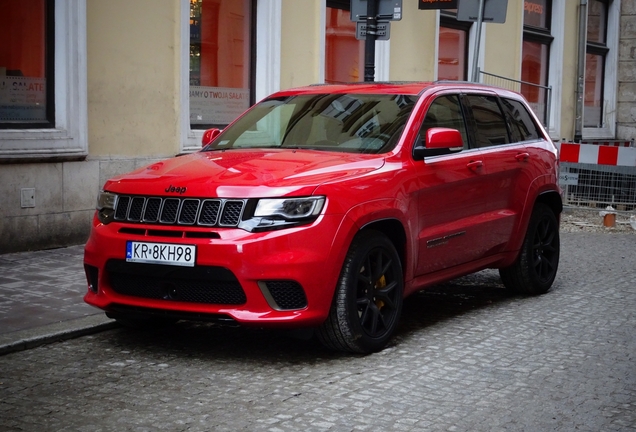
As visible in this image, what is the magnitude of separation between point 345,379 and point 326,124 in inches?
83.9

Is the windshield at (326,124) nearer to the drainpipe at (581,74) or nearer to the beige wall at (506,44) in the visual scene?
the beige wall at (506,44)

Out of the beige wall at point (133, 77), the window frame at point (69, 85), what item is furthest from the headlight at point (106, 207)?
the beige wall at point (133, 77)

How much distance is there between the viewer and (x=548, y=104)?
21469 millimetres

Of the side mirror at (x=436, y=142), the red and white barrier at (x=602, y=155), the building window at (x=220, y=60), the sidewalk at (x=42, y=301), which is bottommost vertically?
the sidewalk at (x=42, y=301)

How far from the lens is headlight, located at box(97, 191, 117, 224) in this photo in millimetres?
6441

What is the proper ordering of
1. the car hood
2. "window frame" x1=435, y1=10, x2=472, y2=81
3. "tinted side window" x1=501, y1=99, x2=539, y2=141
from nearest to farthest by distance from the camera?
the car hood
"tinted side window" x1=501, y1=99, x2=539, y2=141
"window frame" x1=435, y1=10, x2=472, y2=81

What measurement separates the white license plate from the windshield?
145 cm

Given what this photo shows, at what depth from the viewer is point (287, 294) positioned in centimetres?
598

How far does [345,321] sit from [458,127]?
87.2 inches

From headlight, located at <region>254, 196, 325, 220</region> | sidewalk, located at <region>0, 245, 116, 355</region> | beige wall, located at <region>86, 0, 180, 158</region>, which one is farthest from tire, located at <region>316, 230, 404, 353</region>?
beige wall, located at <region>86, 0, 180, 158</region>

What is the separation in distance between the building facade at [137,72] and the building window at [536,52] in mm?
2248

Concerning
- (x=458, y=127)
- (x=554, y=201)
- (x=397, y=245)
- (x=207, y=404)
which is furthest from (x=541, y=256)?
(x=207, y=404)

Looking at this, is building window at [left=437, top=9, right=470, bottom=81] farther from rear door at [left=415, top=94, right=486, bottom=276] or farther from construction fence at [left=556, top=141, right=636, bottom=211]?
rear door at [left=415, top=94, right=486, bottom=276]

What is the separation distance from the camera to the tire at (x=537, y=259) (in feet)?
28.4
